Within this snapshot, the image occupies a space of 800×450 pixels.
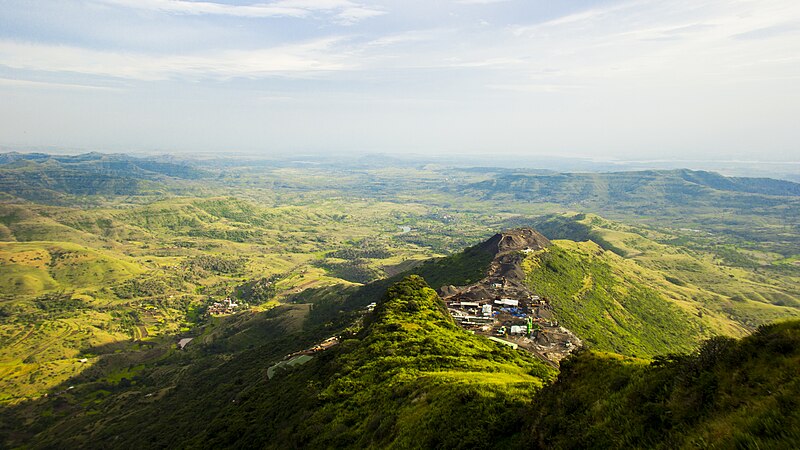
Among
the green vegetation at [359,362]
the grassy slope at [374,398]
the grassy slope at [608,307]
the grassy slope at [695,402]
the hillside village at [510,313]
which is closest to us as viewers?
the grassy slope at [695,402]

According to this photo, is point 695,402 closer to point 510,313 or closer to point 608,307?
point 510,313

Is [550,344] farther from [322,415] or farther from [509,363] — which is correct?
[322,415]

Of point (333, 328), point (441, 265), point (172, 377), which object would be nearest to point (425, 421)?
point (333, 328)

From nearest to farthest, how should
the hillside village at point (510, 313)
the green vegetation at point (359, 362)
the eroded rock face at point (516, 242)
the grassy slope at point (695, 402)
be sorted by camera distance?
the grassy slope at point (695, 402) < the green vegetation at point (359, 362) < the hillside village at point (510, 313) < the eroded rock face at point (516, 242)

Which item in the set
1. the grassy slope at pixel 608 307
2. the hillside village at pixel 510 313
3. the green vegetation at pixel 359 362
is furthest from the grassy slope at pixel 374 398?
the grassy slope at pixel 608 307

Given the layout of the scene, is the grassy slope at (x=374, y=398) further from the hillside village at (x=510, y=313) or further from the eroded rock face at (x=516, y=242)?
the eroded rock face at (x=516, y=242)

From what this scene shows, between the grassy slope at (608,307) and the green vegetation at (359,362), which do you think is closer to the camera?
the green vegetation at (359,362)

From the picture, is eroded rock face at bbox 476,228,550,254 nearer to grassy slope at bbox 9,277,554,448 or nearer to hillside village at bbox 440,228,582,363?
hillside village at bbox 440,228,582,363

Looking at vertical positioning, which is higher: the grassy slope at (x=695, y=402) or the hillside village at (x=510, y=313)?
the grassy slope at (x=695, y=402)
